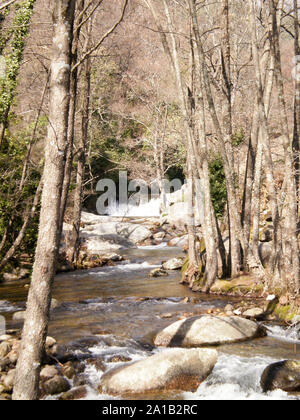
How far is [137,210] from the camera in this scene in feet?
112

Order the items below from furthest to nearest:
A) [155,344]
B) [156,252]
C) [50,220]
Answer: [156,252], [155,344], [50,220]

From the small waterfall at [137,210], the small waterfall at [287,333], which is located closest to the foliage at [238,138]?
the small waterfall at [137,210]

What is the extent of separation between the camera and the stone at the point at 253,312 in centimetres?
941

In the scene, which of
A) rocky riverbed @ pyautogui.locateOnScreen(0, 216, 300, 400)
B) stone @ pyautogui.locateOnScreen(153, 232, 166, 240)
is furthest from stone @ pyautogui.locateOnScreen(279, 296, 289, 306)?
stone @ pyautogui.locateOnScreen(153, 232, 166, 240)

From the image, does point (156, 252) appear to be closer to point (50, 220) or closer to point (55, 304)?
point (55, 304)

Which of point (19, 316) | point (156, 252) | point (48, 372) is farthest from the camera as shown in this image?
point (156, 252)

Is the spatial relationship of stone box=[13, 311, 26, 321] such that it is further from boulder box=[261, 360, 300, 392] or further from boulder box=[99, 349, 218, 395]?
boulder box=[261, 360, 300, 392]

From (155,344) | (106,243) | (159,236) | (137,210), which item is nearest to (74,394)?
(155,344)

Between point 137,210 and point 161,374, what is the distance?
28104mm

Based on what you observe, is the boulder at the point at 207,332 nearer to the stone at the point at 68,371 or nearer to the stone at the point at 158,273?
the stone at the point at 68,371

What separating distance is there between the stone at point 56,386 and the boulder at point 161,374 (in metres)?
0.49

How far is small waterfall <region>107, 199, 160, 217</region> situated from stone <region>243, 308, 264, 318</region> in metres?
22.4
